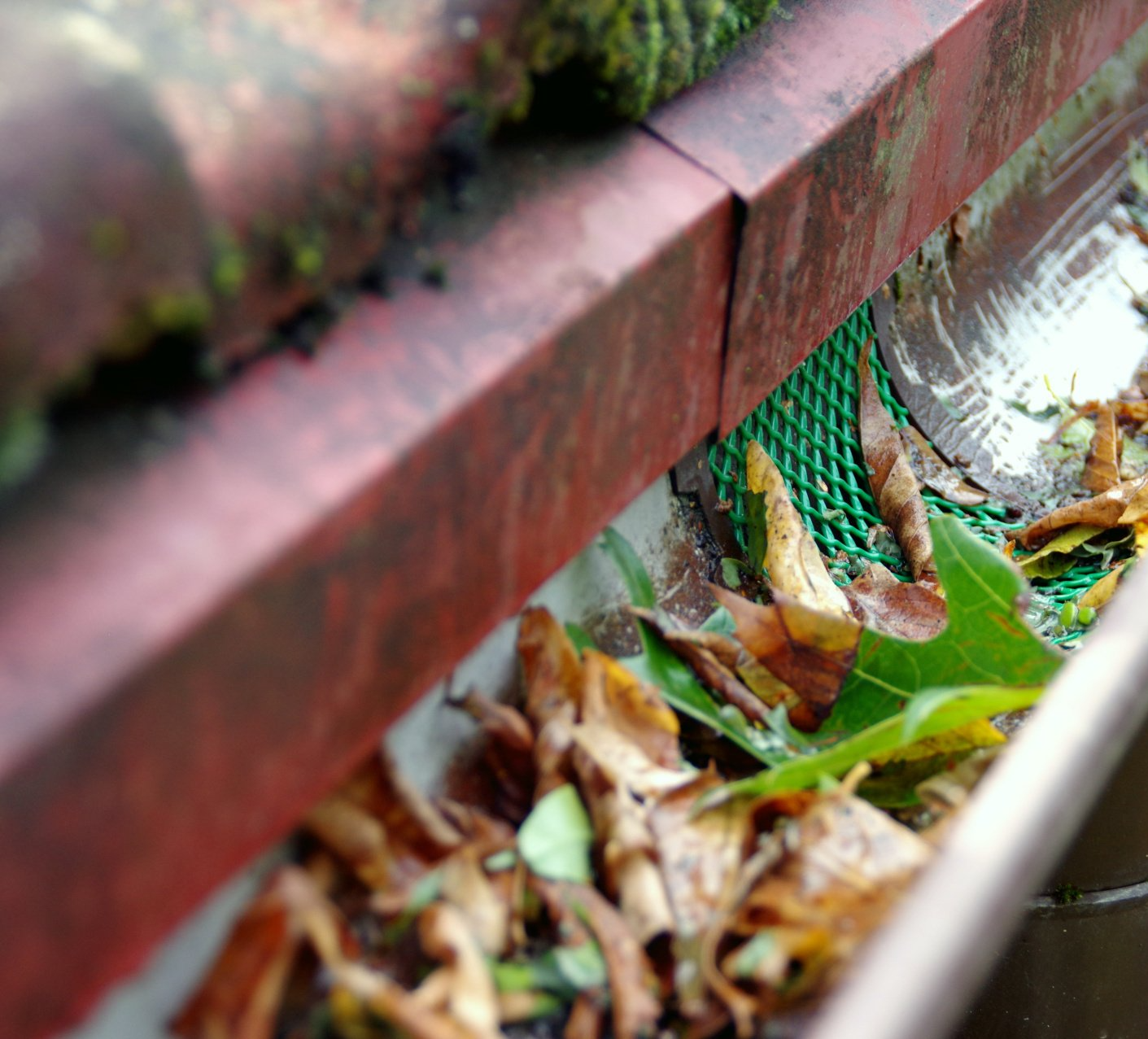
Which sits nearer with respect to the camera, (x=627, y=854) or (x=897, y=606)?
(x=627, y=854)

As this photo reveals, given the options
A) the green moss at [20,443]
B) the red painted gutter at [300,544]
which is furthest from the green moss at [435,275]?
the green moss at [20,443]

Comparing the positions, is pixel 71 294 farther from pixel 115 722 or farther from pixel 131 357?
pixel 115 722

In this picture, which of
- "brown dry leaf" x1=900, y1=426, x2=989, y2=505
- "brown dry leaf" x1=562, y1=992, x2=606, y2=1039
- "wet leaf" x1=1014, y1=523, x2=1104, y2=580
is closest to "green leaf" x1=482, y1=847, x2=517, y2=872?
"brown dry leaf" x1=562, y1=992, x2=606, y2=1039

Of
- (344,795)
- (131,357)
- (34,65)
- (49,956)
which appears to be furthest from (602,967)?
(34,65)

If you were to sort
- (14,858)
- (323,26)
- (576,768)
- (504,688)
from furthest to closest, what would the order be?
(504,688) < (576,768) < (323,26) < (14,858)

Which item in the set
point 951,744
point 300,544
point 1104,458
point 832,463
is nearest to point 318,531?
point 300,544

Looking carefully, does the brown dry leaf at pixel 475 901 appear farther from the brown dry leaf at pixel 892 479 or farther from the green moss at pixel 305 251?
the brown dry leaf at pixel 892 479

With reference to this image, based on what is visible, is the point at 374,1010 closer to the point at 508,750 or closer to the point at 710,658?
the point at 508,750
